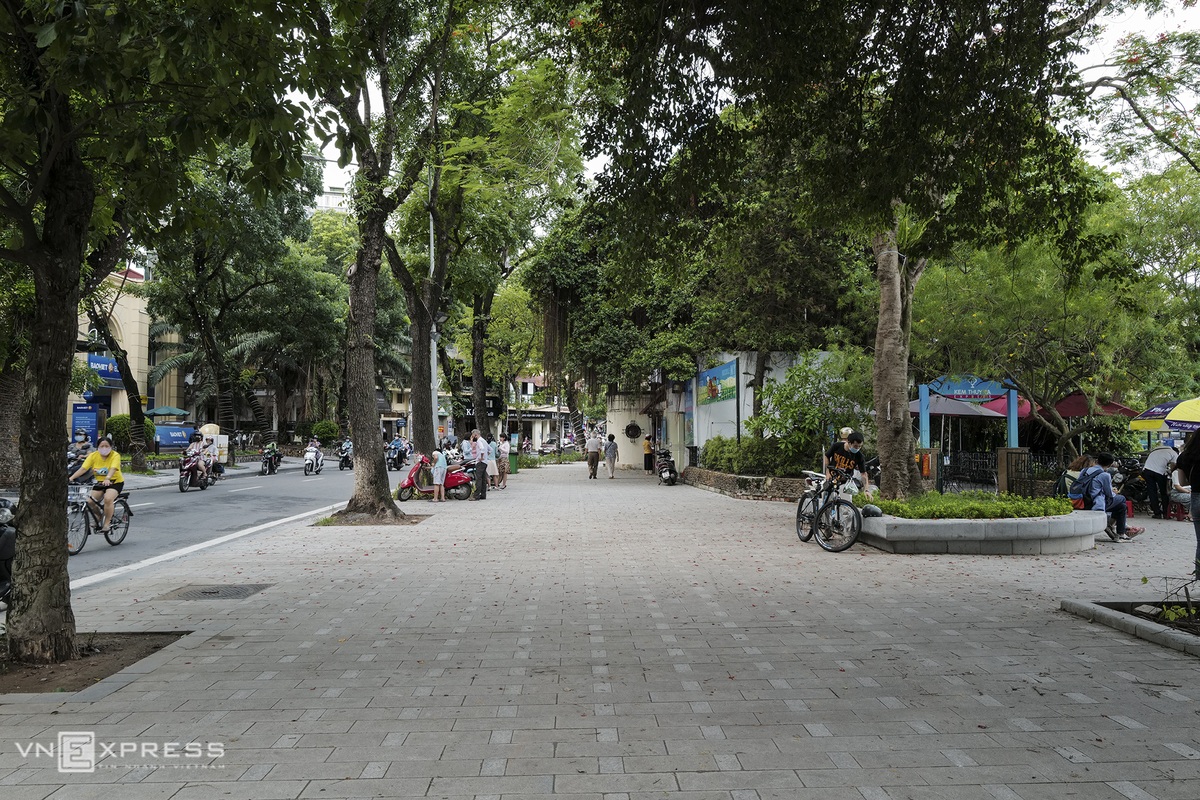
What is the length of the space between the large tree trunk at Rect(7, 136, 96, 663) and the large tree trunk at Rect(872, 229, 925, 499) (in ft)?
33.4

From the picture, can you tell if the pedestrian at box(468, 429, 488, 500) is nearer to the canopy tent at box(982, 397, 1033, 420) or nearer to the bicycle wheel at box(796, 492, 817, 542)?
the bicycle wheel at box(796, 492, 817, 542)

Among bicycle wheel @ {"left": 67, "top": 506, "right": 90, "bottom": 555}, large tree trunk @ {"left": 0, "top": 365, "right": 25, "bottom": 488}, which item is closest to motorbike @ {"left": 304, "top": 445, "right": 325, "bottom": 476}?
large tree trunk @ {"left": 0, "top": 365, "right": 25, "bottom": 488}

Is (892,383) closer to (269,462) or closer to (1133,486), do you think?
(1133,486)

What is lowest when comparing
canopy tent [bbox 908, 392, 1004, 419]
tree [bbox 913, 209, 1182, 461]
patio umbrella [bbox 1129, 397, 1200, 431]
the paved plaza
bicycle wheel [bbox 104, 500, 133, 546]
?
the paved plaza

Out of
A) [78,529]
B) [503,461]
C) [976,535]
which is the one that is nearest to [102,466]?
[78,529]

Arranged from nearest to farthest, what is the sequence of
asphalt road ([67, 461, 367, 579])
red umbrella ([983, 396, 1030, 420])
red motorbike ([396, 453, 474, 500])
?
asphalt road ([67, 461, 367, 579]) < red motorbike ([396, 453, 474, 500]) < red umbrella ([983, 396, 1030, 420])

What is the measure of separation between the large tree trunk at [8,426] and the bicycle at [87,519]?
11.1 metres

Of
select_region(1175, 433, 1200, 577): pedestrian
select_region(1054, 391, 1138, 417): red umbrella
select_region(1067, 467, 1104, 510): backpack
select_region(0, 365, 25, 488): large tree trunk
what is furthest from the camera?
select_region(1054, 391, 1138, 417): red umbrella

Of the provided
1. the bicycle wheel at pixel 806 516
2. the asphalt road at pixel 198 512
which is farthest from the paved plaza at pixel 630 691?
the bicycle wheel at pixel 806 516

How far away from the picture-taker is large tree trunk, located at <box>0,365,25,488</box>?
19.6m

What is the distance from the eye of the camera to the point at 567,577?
336 inches

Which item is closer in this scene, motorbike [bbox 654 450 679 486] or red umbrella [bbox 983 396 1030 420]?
red umbrella [bbox 983 396 1030 420]

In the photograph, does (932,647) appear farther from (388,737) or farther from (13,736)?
(13,736)

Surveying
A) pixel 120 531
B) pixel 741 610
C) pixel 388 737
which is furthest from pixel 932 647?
pixel 120 531
